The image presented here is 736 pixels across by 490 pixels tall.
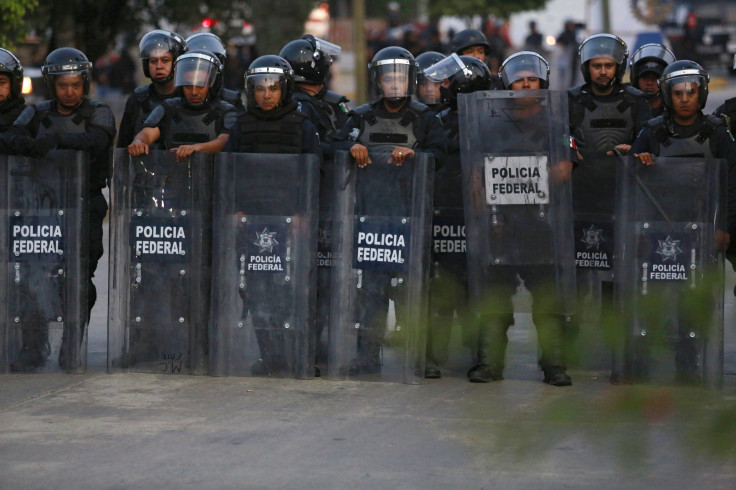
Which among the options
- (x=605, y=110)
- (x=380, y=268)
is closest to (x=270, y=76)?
(x=380, y=268)

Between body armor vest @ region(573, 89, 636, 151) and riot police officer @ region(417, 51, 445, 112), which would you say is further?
riot police officer @ region(417, 51, 445, 112)

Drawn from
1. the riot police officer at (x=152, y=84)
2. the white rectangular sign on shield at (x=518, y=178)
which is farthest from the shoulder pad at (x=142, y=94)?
the white rectangular sign on shield at (x=518, y=178)

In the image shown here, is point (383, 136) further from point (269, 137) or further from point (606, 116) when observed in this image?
point (606, 116)

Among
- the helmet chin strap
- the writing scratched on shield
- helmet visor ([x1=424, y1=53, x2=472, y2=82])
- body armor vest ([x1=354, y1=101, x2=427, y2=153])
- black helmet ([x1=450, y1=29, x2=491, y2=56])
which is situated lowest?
the writing scratched on shield

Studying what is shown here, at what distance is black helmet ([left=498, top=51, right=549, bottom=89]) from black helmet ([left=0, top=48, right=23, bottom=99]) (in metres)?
2.96

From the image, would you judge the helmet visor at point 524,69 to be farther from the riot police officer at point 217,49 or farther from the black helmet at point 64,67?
the black helmet at point 64,67

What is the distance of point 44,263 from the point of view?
6645mm

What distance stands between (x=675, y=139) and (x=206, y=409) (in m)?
2.89

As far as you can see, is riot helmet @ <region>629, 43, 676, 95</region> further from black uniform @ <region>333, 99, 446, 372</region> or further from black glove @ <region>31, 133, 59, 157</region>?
black glove @ <region>31, 133, 59, 157</region>

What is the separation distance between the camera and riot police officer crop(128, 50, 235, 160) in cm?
688

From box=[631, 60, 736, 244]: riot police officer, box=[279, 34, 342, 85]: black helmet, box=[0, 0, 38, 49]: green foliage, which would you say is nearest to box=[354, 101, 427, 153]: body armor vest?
box=[279, 34, 342, 85]: black helmet

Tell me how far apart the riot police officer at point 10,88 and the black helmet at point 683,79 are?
3.80m

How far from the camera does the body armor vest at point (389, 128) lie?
21.8 ft

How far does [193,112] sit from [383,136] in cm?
116
